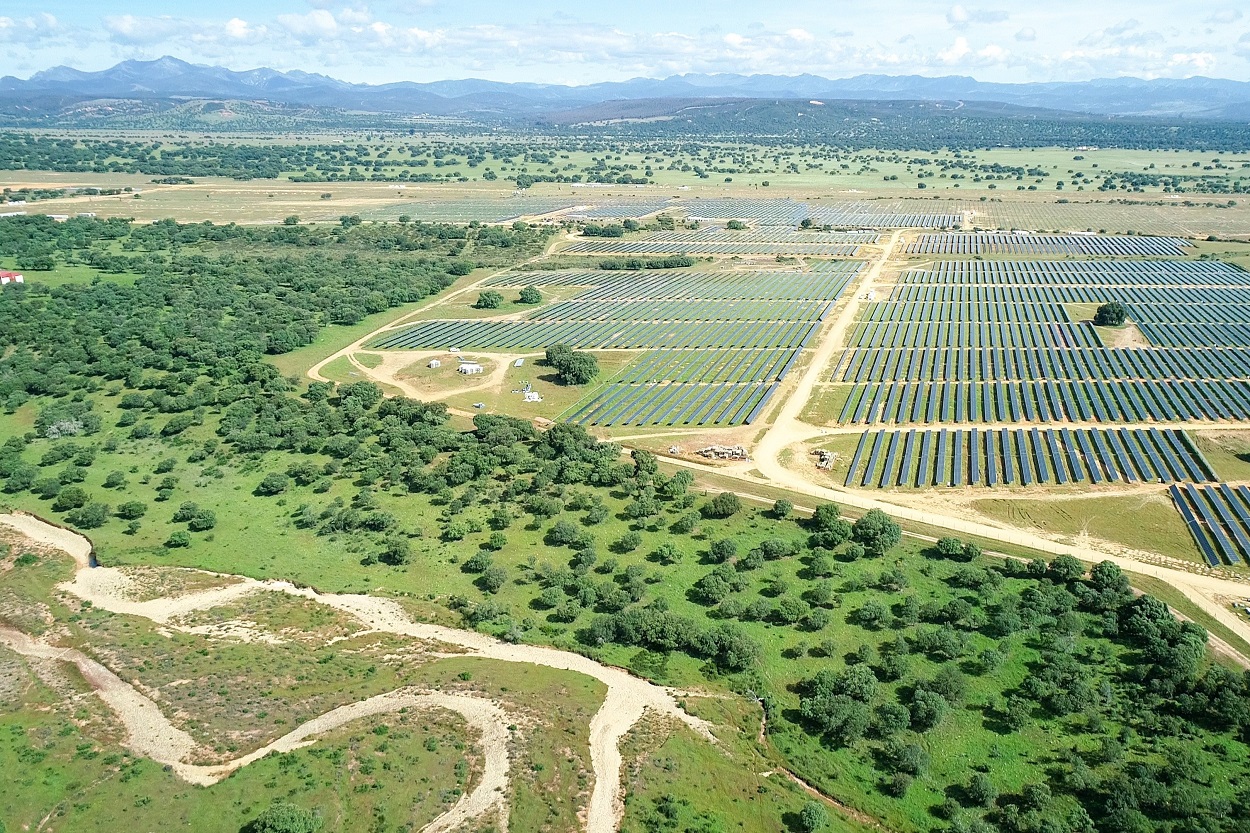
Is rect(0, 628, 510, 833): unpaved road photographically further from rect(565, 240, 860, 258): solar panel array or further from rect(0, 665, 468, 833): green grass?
rect(565, 240, 860, 258): solar panel array

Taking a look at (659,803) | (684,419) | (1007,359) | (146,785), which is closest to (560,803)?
(659,803)

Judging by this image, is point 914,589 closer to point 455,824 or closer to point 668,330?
point 455,824

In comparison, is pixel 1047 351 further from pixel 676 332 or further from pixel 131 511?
pixel 131 511

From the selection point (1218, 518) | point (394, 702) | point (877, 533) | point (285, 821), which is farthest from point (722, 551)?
point (1218, 518)

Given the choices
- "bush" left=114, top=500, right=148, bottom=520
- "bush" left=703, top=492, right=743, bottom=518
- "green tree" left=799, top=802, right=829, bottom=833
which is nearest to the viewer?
"green tree" left=799, top=802, right=829, bottom=833

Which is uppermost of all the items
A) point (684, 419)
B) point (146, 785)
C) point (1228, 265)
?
point (1228, 265)

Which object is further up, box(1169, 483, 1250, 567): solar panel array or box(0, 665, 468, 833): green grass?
box(1169, 483, 1250, 567): solar panel array

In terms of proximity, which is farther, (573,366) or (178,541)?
(573,366)

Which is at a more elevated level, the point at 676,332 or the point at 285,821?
the point at 676,332

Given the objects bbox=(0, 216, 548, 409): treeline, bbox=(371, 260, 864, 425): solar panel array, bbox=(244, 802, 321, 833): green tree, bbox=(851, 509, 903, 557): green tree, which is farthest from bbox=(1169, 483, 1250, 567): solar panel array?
bbox=(0, 216, 548, 409): treeline
